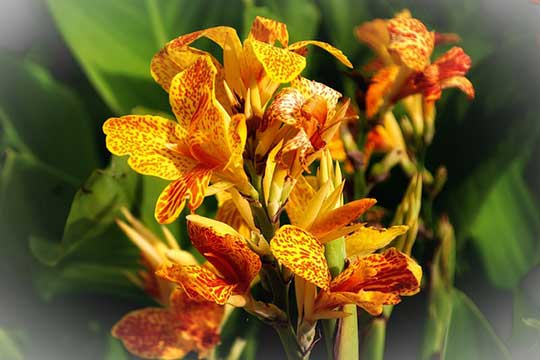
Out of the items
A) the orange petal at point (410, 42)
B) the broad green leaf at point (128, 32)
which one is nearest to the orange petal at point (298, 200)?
the orange petal at point (410, 42)

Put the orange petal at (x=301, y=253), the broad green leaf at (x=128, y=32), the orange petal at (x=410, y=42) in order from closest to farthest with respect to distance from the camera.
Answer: the orange petal at (x=301, y=253)
the orange petal at (x=410, y=42)
the broad green leaf at (x=128, y=32)

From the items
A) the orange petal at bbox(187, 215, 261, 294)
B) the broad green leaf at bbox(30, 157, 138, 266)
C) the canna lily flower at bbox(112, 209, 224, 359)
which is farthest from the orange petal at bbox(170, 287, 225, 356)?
the orange petal at bbox(187, 215, 261, 294)

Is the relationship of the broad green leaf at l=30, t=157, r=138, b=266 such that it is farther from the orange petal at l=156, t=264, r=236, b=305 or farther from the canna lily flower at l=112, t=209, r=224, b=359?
the orange petal at l=156, t=264, r=236, b=305

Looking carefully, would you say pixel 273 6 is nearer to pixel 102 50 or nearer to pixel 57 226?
pixel 102 50

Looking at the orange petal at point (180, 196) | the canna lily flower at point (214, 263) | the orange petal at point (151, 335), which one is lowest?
the orange petal at point (151, 335)


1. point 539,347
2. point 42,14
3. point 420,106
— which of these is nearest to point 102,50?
point 42,14

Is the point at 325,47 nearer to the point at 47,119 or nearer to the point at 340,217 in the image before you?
the point at 340,217

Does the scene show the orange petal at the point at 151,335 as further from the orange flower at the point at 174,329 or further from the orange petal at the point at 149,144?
the orange petal at the point at 149,144

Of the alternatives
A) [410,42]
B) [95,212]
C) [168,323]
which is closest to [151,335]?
[168,323]
